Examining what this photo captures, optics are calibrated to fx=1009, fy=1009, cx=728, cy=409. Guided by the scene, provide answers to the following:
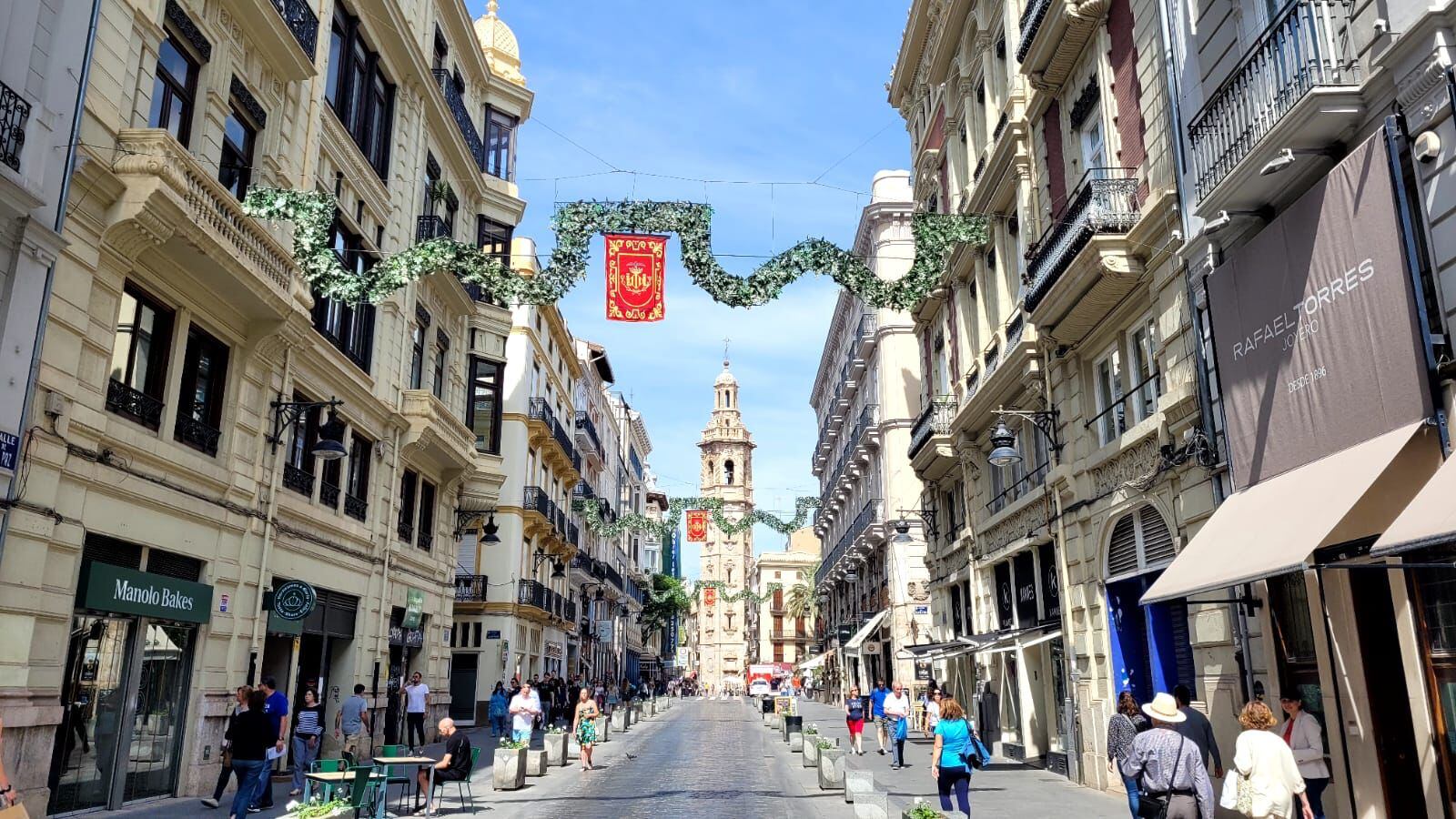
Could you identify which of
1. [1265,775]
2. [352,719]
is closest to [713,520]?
[352,719]

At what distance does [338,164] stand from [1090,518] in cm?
1486

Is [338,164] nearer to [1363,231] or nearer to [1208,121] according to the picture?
[1208,121]

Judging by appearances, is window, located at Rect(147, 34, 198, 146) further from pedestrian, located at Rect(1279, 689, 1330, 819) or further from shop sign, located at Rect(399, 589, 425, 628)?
pedestrian, located at Rect(1279, 689, 1330, 819)

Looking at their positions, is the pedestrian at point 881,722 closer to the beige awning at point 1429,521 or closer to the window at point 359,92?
the window at point 359,92

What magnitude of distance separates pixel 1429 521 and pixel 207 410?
1468cm

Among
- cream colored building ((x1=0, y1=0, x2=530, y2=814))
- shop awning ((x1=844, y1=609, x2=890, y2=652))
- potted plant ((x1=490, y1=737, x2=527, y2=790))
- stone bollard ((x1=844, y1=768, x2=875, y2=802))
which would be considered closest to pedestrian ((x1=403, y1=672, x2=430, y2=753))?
cream colored building ((x1=0, y1=0, x2=530, y2=814))

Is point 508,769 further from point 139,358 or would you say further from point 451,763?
point 139,358

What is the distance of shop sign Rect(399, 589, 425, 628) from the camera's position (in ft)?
75.7

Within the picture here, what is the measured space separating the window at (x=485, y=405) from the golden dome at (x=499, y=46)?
871cm

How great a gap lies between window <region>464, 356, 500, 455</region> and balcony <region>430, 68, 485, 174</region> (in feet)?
18.3

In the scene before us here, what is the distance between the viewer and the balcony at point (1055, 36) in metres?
15.8

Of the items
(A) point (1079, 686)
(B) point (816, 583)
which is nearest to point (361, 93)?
(A) point (1079, 686)

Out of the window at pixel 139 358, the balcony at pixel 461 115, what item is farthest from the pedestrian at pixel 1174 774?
the balcony at pixel 461 115

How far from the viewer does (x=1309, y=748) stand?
9.28 m
